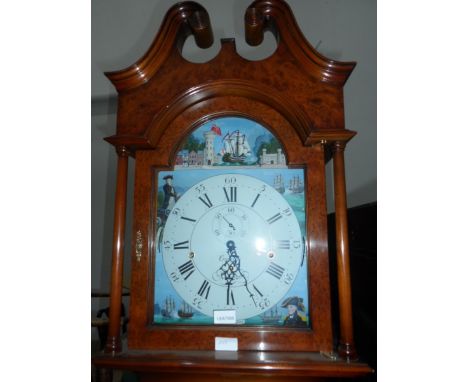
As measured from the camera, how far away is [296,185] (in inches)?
32.6

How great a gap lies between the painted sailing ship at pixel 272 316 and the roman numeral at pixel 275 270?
73 millimetres

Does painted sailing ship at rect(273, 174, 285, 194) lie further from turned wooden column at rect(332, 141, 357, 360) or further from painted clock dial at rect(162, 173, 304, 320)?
turned wooden column at rect(332, 141, 357, 360)

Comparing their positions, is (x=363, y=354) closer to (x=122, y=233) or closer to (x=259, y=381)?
(x=259, y=381)

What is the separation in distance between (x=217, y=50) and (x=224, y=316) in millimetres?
1292

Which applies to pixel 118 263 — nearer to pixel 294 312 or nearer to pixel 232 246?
pixel 232 246

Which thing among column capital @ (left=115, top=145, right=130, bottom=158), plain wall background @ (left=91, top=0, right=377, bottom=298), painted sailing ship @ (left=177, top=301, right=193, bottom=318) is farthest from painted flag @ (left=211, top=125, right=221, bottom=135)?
plain wall background @ (left=91, top=0, right=377, bottom=298)

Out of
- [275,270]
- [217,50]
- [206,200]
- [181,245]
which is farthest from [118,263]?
[217,50]

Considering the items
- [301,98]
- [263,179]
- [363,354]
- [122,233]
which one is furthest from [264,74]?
[363,354]

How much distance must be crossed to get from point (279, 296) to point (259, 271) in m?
0.07

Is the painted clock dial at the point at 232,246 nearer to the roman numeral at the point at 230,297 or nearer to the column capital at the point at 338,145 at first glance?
the roman numeral at the point at 230,297

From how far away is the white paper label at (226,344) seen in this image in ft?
2.48

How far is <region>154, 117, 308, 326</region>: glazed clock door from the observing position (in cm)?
79

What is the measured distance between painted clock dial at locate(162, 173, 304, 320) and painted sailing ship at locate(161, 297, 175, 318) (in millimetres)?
31

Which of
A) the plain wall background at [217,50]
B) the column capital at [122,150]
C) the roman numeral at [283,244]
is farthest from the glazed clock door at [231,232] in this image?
the plain wall background at [217,50]
